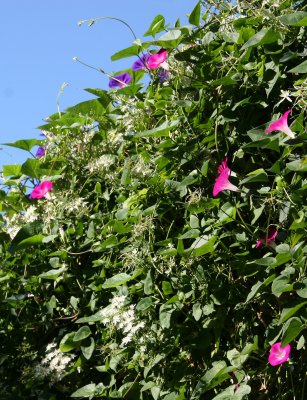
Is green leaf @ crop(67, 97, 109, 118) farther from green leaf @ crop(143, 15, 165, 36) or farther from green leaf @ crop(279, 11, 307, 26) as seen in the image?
green leaf @ crop(279, 11, 307, 26)

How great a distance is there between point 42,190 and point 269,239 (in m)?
0.88

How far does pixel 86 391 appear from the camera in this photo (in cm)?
225

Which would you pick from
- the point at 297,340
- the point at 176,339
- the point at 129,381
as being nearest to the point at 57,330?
the point at 129,381

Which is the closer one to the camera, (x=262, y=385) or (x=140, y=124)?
(x=262, y=385)

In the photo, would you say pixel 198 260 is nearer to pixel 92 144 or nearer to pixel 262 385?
pixel 262 385

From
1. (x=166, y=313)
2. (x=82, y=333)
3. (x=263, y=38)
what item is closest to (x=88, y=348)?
(x=82, y=333)

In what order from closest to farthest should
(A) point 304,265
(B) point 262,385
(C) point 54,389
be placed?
1. (A) point 304,265
2. (B) point 262,385
3. (C) point 54,389

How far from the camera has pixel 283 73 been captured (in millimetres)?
1874

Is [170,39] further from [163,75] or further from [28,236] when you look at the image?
[28,236]

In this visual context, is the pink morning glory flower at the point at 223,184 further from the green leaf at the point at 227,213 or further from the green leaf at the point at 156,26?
the green leaf at the point at 156,26

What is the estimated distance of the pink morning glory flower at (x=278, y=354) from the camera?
67.7 inches

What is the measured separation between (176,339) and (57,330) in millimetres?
624

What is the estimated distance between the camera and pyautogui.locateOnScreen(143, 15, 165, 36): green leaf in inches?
82.6

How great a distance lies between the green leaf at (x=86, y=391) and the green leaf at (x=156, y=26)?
42.3 inches
